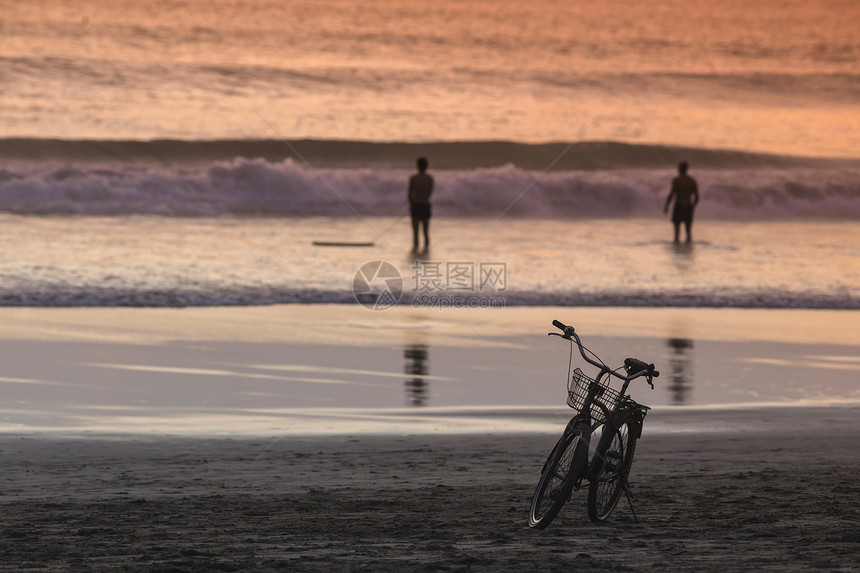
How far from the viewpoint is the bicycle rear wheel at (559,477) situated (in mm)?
6188

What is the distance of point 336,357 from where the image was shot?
12.1 meters

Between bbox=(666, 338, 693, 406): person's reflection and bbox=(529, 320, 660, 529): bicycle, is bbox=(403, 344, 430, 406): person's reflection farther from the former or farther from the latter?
bbox=(529, 320, 660, 529): bicycle

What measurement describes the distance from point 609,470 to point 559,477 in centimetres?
32

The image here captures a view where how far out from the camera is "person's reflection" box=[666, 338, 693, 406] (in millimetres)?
10383

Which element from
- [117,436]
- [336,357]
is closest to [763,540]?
[117,436]

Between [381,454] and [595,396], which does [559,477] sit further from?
[381,454]

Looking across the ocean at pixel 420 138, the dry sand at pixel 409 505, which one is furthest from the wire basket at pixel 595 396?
the ocean at pixel 420 138

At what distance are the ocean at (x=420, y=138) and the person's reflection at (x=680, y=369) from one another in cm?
681

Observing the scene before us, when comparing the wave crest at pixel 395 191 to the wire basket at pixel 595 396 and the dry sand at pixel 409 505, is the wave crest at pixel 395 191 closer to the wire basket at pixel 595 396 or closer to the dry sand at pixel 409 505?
the dry sand at pixel 409 505

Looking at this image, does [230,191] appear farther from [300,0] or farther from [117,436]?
[117,436]

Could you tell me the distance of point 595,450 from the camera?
6.46 meters

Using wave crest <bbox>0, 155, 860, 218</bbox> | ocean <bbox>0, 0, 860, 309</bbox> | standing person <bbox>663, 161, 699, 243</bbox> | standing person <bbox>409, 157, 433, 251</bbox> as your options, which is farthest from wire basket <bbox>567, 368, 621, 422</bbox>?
wave crest <bbox>0, 155, 860, 218</bbox>

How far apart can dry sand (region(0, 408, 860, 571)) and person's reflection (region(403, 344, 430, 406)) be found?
153 centimetres

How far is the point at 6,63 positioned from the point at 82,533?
1873 inches
